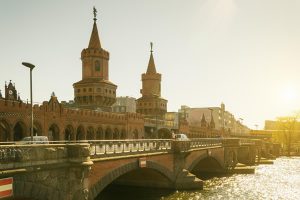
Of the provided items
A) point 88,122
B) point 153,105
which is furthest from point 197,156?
point 153,105

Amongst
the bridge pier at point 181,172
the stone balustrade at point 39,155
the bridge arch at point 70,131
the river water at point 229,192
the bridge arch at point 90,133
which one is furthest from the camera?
the bridge arch at point 90,133

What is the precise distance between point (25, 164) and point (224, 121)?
168 m

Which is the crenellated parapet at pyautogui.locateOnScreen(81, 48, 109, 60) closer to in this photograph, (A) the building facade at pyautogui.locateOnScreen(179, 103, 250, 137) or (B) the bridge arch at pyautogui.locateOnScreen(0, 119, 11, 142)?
(B) the bridge arch at pyautogui.locateOnScreen(0, 119, 11, 142)

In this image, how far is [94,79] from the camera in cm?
6519

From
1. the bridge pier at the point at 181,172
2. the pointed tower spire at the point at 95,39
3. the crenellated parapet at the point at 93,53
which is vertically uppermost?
the pointed tower spire at the point at 95,39

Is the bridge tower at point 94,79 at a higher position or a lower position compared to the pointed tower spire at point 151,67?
lower

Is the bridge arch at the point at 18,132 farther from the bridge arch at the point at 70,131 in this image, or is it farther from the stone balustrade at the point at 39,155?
the stone balustrade at the point at 39,155

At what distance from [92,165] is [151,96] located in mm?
63986

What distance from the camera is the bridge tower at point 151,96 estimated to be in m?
86.4

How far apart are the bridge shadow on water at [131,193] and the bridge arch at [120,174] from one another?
1.97 meters

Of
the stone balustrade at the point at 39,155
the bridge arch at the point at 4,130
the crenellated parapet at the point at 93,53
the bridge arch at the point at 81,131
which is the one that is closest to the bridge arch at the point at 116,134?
the bridge arch at the point at 81,131

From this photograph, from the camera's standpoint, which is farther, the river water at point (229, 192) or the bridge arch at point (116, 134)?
the bridge arch at point (116, 134)

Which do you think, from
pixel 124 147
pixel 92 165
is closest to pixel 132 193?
pixel 124 147

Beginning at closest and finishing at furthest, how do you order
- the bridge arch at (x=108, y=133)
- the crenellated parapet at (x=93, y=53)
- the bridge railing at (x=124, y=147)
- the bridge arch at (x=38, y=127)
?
the bridge railing at (x=124, y=147)
the bridge arch at (x=38, y=127)
the bridge arch at (x=108, y=133)
the crenellated parapet at (x=93, y=53)
